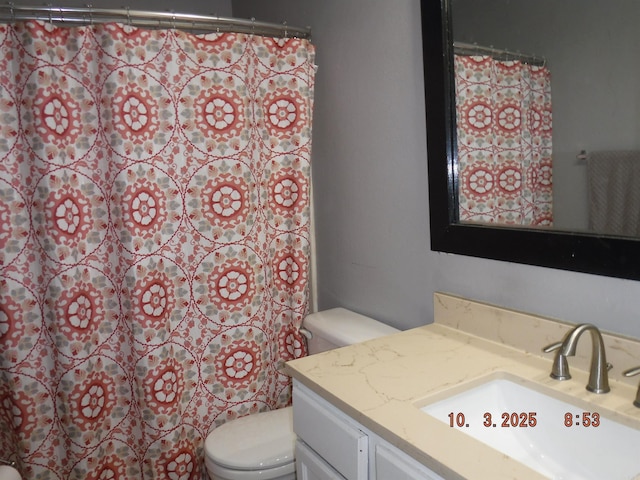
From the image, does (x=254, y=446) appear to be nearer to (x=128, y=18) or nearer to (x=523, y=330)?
(x=523, y=330)

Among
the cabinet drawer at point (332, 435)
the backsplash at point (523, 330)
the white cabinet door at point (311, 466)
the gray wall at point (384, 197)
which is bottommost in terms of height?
the white cabinet door at point (311, 466)

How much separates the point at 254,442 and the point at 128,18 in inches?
58.0

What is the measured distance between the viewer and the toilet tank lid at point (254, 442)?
58.9 inches

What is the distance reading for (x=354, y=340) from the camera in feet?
5.12

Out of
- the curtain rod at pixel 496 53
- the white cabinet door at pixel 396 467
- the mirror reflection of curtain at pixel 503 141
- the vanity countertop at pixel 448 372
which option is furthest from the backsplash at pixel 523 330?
the curtain rod at pixel 496 53

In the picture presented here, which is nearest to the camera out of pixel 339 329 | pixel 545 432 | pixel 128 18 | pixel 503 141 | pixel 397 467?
pixel 397 467

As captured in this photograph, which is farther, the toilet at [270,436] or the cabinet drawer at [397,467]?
the toilet at [270,436]

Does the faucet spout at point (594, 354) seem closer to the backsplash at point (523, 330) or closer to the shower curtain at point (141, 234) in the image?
the backsplash at point (523, 330)

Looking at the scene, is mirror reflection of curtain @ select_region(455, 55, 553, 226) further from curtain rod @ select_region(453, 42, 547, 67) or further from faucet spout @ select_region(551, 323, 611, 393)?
faucet spout @ select_region(551, 323, 611, 393)

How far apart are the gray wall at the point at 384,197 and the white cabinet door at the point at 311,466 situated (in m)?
0.58

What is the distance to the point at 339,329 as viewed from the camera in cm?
167

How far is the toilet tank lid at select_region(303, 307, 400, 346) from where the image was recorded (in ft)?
5.19

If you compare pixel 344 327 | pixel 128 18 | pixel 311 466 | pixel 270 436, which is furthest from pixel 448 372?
pixel 128 18

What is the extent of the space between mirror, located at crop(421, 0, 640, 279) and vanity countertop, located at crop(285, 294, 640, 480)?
0.16 meters
